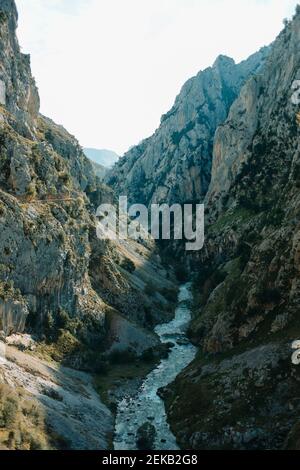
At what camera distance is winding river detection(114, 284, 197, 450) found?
6188 centimetres

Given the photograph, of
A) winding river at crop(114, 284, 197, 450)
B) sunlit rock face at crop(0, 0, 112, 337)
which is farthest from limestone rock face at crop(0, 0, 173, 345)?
winding river at crop(114, 284, 197, 450)

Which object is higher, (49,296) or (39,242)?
(39,242)

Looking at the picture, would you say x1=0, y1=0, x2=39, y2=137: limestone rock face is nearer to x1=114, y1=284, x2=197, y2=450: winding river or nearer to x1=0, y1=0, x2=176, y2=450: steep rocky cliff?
x1=0, y1=0, x2=176, y2=450: steep rocky cliff

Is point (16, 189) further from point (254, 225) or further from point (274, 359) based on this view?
point (254, 225)

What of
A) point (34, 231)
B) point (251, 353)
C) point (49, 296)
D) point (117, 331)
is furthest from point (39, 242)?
point (251, 353)

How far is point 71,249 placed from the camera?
97.8 metres

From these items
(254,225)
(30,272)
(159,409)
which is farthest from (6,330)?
(254,225)

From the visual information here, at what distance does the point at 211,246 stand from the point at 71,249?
253 feet

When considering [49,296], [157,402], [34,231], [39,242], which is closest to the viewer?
[157,402]

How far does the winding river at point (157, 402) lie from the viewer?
203 feet

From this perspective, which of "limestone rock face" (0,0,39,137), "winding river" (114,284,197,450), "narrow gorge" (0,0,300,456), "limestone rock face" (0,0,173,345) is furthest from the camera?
"limestone rock face" (0,0,39,137)

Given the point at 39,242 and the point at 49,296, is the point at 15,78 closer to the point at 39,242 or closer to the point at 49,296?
the point at 39,242

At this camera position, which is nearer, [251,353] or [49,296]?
[251,353]

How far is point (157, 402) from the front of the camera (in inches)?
2916
